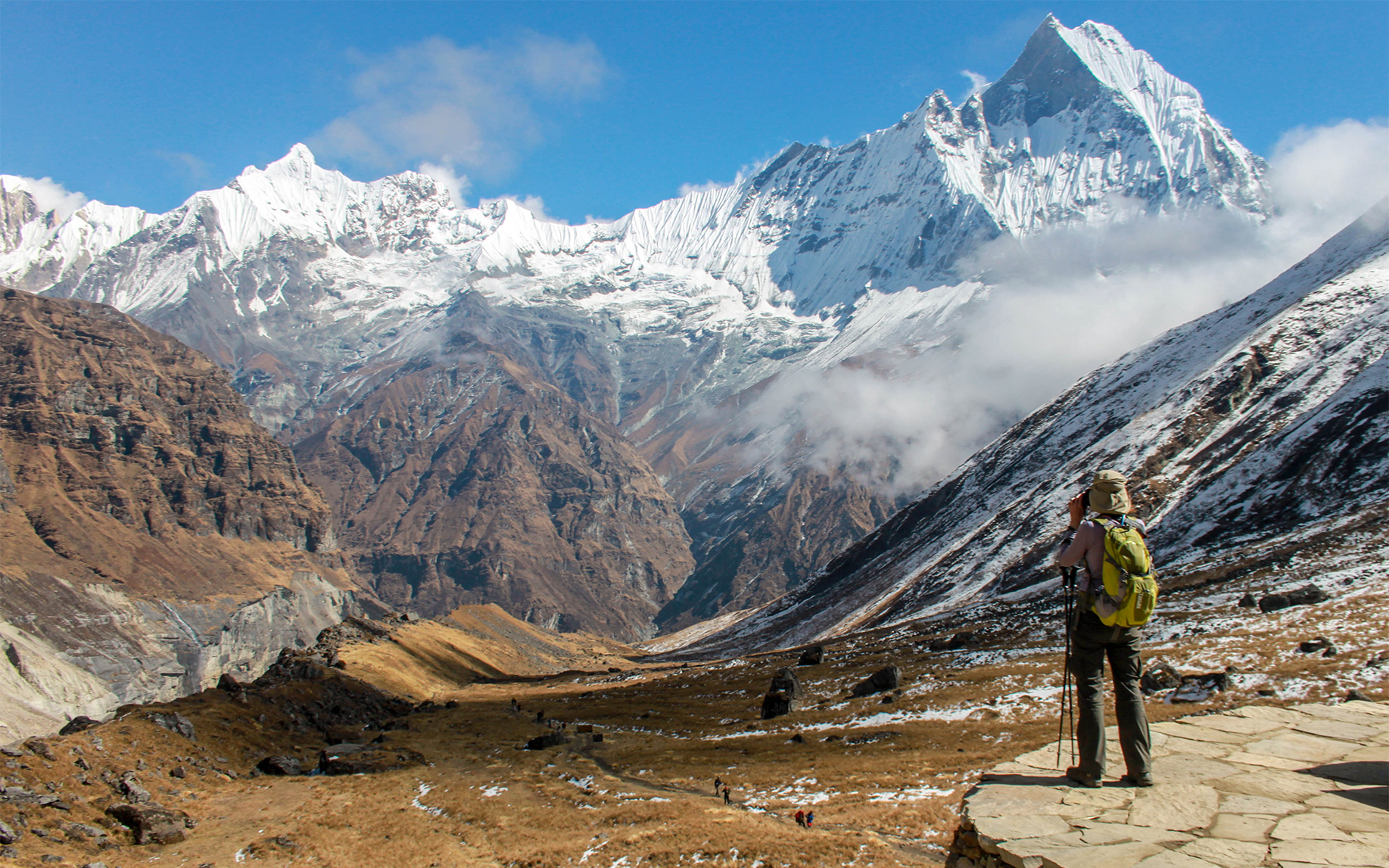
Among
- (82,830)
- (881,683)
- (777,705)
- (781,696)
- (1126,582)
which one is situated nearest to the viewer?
(1126,582)

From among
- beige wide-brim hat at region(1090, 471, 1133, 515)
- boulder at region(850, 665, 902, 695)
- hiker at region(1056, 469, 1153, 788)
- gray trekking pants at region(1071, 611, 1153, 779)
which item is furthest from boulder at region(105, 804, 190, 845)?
boulder at region(850, 665, 902, 695)

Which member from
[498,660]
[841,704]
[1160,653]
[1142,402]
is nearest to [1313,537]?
[1160,653]

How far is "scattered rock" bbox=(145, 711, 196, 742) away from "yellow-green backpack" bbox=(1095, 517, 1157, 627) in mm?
51315

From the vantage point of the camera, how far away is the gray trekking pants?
11.2 metres

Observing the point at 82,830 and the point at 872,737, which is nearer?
the point at 82,830

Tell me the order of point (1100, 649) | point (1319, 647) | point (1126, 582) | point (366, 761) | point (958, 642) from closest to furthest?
1. point (1126, 582)
2. point (1100, 649)
3. point (1319, 647)
4. point (366, 761)
5. point (958, 642)

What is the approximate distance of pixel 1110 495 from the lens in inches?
448

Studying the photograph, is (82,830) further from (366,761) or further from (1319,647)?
(1319,647)

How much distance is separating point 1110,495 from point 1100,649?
2266 mm

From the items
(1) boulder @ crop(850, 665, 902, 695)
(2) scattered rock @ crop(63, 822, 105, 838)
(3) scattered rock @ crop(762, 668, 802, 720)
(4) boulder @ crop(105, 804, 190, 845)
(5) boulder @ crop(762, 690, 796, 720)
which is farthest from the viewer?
(1) boulder @ crop(850, 665, 902, 695)

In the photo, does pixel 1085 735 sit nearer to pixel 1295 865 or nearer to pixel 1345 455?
pixel 1295 865

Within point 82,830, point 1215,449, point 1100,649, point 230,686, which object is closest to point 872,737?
point 82,830

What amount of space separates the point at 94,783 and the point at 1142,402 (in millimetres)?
178754

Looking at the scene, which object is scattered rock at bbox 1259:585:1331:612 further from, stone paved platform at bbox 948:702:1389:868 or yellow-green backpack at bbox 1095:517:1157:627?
yellow-green backpack at bbox 1095:517:1157:627
